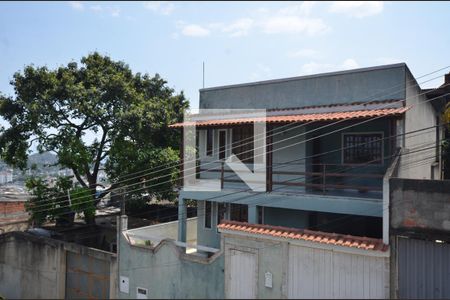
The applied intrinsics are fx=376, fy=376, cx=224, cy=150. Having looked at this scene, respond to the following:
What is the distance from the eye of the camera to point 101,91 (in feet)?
67.3

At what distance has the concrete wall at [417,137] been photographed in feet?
39.0

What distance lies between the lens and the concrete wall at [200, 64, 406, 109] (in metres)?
12.1

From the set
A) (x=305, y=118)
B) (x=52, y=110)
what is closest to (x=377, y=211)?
(x=305, y=118)

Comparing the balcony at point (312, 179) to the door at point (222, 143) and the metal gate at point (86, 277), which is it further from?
the metal gate at point (86, 277)

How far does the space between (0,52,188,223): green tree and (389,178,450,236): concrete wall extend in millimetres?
12326

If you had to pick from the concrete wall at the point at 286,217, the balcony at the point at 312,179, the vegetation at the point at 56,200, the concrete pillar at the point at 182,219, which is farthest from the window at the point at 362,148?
the vegetation at the point at 56,200

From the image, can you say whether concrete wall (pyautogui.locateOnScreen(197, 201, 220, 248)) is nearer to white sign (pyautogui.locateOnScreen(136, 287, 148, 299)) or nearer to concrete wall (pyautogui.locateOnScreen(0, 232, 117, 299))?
white sign (pyautogui.locateOnScreen(136, 287, 148, 299))

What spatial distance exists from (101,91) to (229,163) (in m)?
10.1

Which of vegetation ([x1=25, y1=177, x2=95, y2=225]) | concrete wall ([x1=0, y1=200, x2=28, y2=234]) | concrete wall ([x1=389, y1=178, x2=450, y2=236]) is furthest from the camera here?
concrete wall ([x1=0, y1=200, x2=28, y2=234])

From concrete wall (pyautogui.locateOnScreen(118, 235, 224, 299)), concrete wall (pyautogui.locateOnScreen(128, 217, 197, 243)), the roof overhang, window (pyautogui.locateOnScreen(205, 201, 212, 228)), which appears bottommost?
concrete wall (pyautogui.locateOnScreen(118, 235, 224, 299))

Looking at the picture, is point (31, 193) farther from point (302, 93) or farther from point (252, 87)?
point (302, 93)

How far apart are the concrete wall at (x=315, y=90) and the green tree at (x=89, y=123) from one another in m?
4.84

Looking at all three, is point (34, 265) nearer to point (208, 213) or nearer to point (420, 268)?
point (208, 213)

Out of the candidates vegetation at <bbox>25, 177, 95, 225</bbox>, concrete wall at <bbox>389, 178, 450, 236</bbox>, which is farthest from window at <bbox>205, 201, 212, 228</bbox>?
concrete wall at <bbox>389, 178, 450, 236</bbox>
